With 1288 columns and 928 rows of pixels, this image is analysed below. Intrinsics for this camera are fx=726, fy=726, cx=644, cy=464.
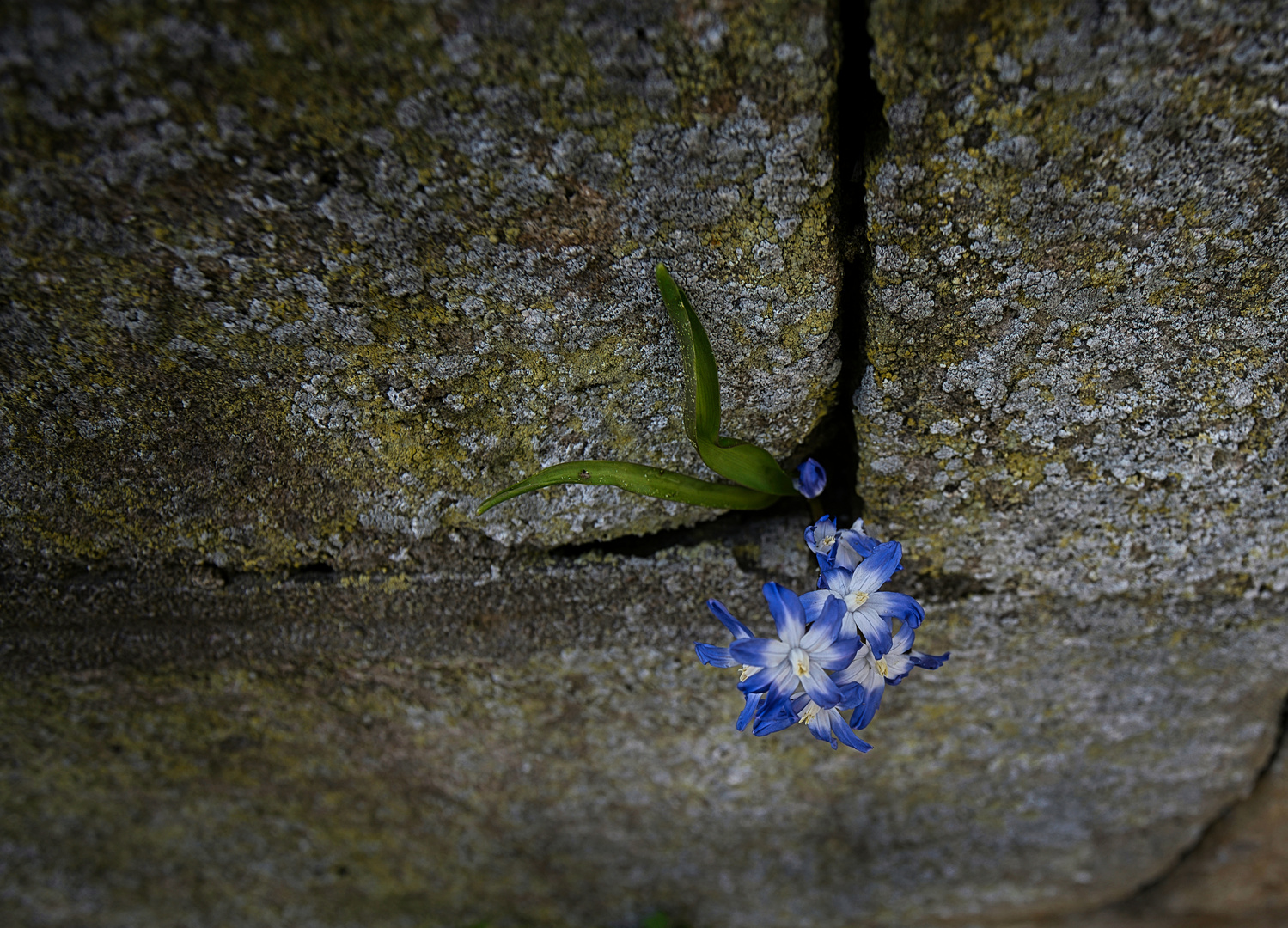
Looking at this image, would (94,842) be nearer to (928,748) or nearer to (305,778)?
(305,778)

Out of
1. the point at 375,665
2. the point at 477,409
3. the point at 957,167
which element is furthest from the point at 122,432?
the point at 957,167

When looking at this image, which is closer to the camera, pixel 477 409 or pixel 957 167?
pixel 957 167

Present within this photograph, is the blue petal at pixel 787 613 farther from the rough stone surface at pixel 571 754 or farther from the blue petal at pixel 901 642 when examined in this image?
the rough stone surface at pixel 571 754

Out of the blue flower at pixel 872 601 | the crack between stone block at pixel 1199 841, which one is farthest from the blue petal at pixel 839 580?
the crack between stone block at pixel 1199 841

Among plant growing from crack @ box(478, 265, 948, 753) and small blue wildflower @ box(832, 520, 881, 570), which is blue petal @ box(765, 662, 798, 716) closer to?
plant growing from crack @ box(478, 265, 948, 753)

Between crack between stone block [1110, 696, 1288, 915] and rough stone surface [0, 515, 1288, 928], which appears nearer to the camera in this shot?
rough stone surface [0, 515, 1288, 928]

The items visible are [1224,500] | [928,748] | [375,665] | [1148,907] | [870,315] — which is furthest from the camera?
[1148,907]

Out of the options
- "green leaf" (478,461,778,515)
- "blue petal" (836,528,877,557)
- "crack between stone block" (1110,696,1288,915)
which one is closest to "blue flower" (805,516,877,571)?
"blue petal" (836,528,877,557)
